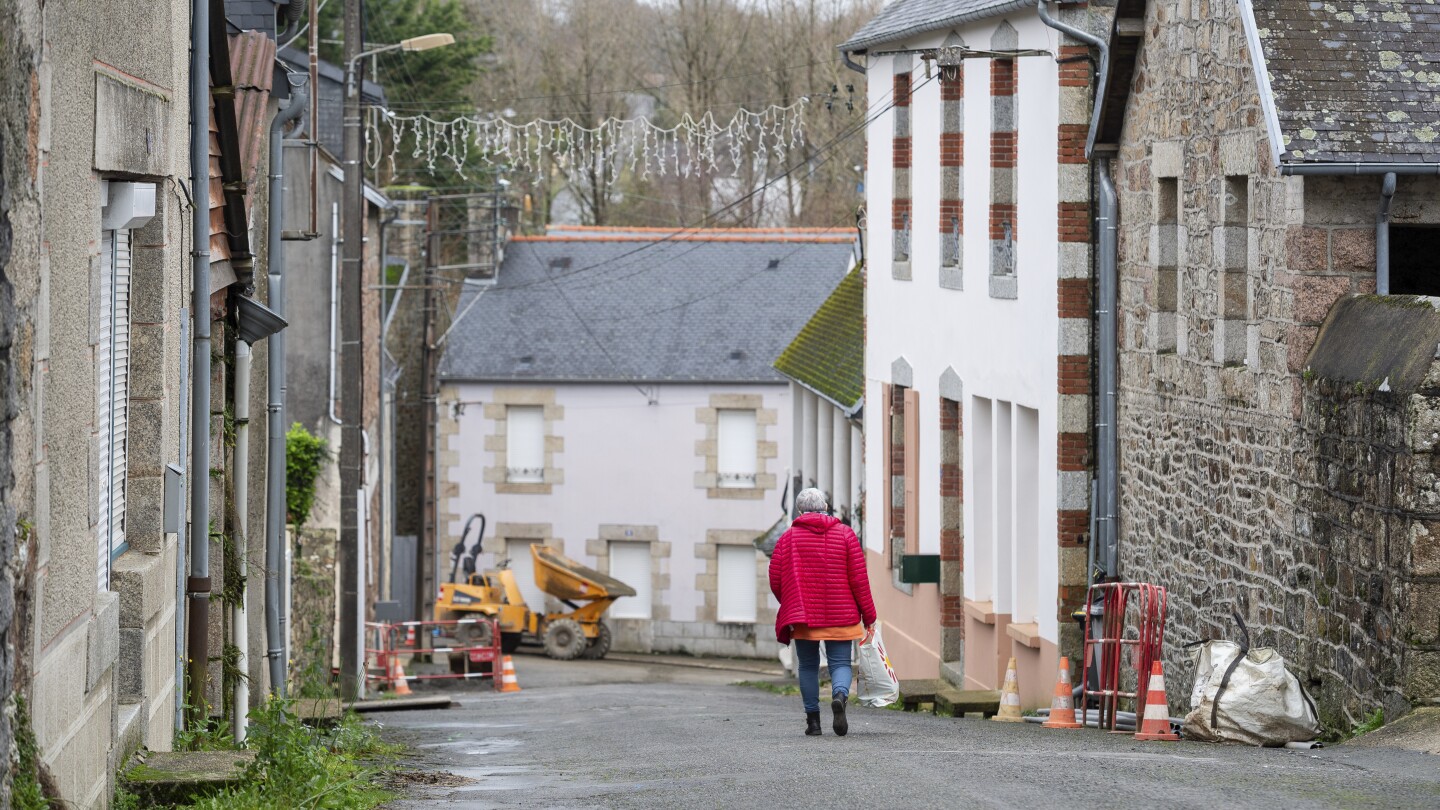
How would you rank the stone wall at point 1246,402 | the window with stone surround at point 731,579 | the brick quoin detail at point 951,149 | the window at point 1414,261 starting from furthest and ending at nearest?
the window with stone surround at point 731,579 → the brick quoin detail at point 951,149 → the window at point 1414,261 → the stone wall at point 1246,402

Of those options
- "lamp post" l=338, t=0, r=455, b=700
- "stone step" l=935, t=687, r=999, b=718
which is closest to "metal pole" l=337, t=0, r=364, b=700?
"lamp post" l=338, t=0, r=455, b=700

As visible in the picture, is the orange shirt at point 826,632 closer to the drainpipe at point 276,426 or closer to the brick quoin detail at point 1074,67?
the drainpipe at point 276,426

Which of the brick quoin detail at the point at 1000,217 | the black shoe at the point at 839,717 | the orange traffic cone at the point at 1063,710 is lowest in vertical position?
the orange traffic cone at the point at 1063,710

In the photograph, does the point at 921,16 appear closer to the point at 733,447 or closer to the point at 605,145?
the point at 733,447

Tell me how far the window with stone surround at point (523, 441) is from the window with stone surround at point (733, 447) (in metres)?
2.66

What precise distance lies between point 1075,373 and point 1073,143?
5.78ft

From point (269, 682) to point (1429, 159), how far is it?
28.3 feet

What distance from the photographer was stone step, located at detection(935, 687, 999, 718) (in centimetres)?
1516

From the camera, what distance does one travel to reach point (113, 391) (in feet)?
26.8

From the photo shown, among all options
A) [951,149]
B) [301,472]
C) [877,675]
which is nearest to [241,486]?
[877,675]

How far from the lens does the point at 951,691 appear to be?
15.8 metres

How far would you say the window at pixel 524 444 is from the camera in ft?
119

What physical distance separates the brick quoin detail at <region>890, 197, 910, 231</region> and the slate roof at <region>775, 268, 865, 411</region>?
8.89 feet

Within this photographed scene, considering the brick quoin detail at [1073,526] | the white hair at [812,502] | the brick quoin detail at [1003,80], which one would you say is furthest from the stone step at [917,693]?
the brick quoin detail at [1003,80]
